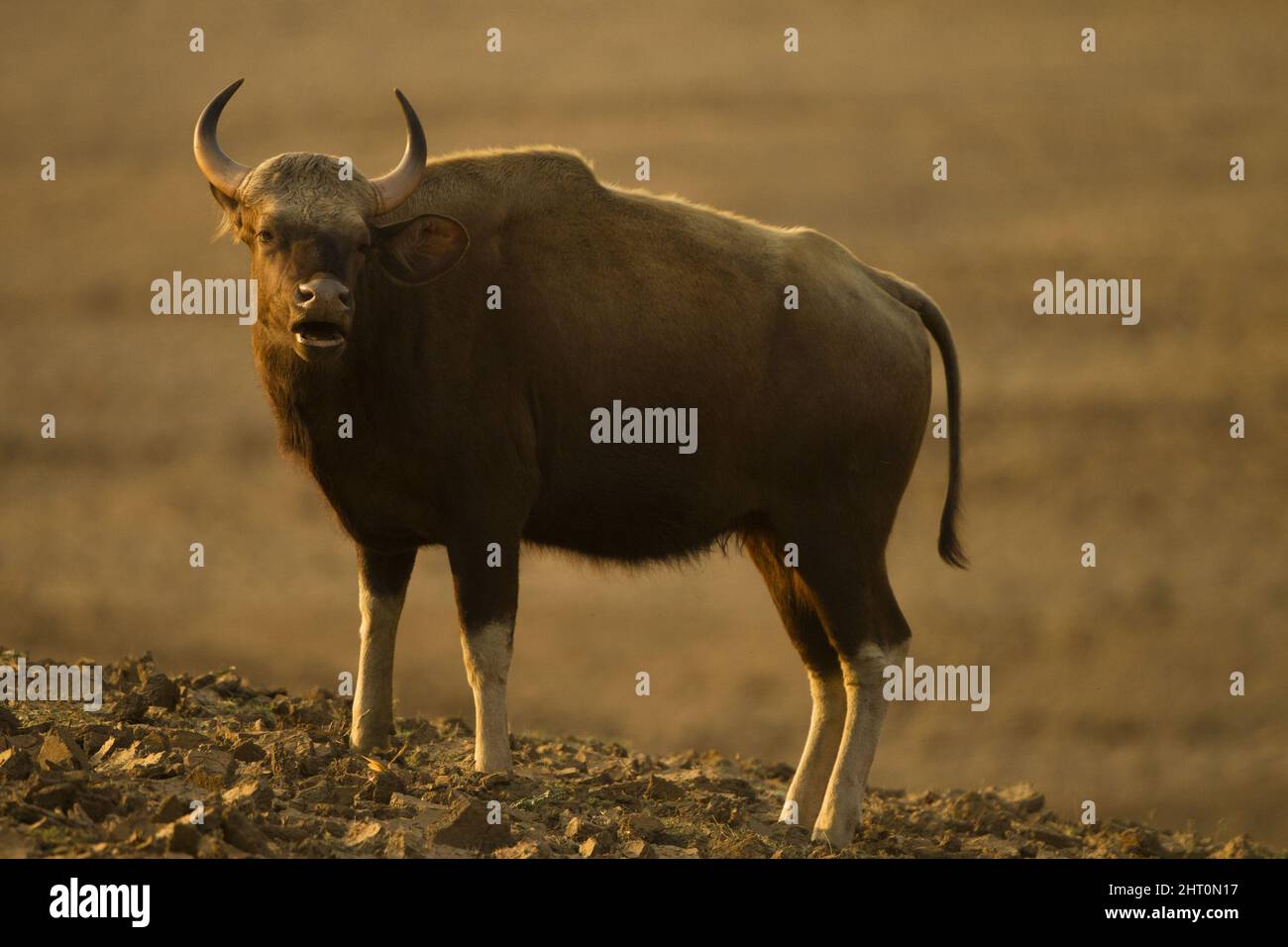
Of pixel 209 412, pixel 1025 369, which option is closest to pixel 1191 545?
pixel 1025 369

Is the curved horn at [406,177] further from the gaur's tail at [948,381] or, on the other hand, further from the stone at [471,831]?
the stone at [471,831]

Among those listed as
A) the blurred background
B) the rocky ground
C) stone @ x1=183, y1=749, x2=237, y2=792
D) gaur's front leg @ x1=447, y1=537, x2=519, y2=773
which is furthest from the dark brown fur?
the blurred background

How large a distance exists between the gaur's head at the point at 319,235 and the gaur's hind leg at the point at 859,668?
10.9ft

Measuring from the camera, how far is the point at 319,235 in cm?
997

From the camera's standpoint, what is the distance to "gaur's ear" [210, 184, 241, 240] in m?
10.6

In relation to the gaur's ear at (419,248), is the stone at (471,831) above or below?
below

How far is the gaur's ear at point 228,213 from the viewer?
34.7 feet

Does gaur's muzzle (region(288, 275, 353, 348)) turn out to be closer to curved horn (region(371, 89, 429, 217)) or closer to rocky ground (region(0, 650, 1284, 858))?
curved horn (region(371, 89, 429, 217))

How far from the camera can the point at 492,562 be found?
10.4 m

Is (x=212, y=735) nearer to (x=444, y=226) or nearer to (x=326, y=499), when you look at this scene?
(x=326, y=499)

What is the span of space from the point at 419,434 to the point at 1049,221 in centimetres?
2734

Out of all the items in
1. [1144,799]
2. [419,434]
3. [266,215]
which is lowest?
[1144,799]

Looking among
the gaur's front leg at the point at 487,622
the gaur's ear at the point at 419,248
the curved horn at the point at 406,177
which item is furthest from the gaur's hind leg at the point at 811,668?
the curved horn at the point at 406,177

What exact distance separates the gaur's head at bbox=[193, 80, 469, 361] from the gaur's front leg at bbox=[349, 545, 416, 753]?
169 centimetres
